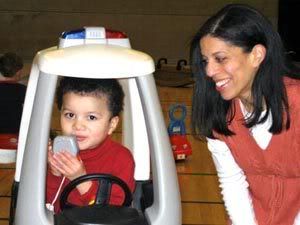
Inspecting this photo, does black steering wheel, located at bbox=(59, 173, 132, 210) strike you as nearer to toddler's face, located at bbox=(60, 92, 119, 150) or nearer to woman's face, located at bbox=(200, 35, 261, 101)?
toddler's face, located at bbox=(60, 92, 119, 150)

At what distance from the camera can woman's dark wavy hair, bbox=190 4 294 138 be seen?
5.35ft

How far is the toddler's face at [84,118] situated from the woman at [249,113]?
1.05 feet

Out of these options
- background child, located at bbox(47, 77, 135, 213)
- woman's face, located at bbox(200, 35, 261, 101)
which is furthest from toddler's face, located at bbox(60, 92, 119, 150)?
woman's face, located at bbox(200, 35, 261, 101)

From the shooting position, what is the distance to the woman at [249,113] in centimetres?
164

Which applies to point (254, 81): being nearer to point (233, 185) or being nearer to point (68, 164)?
point (233, 185)

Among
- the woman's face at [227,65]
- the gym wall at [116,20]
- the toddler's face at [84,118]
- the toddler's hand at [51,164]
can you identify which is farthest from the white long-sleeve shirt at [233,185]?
the gym wall at [116,20]

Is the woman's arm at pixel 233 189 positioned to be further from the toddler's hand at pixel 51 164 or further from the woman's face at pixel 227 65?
the toddler's hand at pixel 51 164

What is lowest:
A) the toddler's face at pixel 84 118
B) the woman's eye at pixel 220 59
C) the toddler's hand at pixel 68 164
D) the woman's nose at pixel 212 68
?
the toddler's hand at pixel 68 164

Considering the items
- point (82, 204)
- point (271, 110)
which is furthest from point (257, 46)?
point (82, 204)

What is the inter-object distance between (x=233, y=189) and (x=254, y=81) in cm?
42

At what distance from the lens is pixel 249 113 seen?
1.81 m

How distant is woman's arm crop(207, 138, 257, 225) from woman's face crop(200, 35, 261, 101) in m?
0.29

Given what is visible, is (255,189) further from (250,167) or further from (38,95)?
(38,95)

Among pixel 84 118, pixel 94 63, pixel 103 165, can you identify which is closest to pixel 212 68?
pixel 94 63
